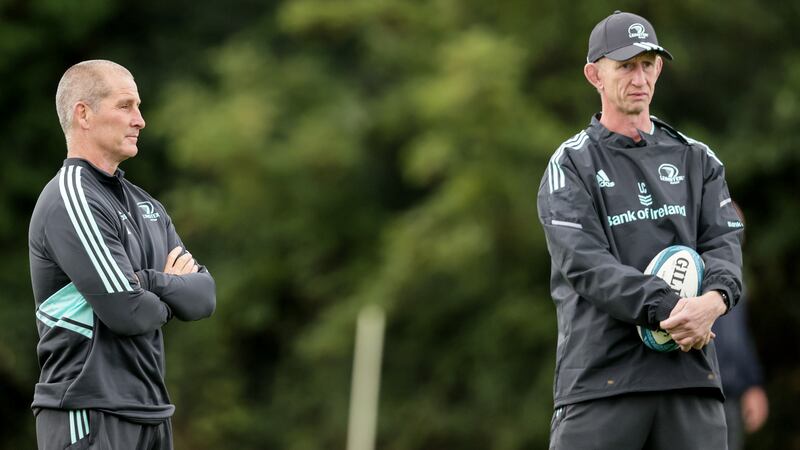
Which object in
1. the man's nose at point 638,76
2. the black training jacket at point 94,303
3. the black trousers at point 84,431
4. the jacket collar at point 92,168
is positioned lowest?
the black trousers at point 84,431

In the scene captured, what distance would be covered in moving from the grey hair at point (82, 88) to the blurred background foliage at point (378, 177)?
740 centimetres

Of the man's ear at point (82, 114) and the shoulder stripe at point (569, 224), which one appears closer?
the man's ear at point (82, 114)

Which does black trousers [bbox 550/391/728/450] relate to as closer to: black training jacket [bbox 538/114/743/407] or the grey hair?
black training jacket [bbox 538/114/743/407]

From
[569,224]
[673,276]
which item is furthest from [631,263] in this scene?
[569,224]

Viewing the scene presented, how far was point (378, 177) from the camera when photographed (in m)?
14.1

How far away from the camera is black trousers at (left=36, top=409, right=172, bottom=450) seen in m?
4.45

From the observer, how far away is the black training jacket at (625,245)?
187 inches

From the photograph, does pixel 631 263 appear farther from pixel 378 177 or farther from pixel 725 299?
pixel 378 177

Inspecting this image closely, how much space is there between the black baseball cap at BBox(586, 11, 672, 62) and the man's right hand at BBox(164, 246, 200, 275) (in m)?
1.75

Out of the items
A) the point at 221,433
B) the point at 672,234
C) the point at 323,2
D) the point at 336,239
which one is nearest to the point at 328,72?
the point at 323,2

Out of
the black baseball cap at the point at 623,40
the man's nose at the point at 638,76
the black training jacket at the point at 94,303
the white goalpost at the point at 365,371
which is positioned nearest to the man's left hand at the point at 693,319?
the man's nose at the point at 638,76

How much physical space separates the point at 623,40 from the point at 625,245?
804 mm

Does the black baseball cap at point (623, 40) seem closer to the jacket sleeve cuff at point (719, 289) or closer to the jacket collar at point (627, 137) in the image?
the jacket collar at point (627, 137)

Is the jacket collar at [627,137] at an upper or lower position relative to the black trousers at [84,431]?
upper
